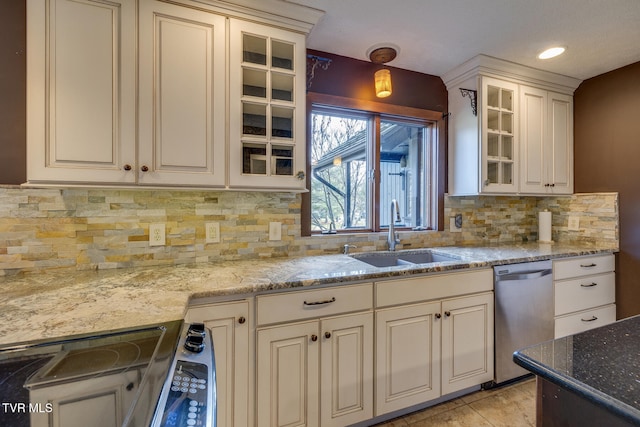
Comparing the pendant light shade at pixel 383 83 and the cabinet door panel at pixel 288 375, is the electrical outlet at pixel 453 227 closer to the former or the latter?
the pendant light shade at pixel 383 83

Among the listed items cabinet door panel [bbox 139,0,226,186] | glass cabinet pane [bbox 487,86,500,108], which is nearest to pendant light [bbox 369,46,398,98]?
glass cabinet pane [bbox 487,86,500,108]

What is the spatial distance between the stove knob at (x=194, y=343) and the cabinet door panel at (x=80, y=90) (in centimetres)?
89

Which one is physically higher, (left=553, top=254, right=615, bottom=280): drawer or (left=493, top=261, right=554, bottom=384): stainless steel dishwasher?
(left=553, top=254, right=615, bottom=280): drawer

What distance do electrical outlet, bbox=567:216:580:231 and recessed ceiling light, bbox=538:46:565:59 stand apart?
1449 mm

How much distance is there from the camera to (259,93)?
5.33 ft

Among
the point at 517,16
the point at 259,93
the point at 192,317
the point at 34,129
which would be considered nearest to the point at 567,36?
the point at 517,16

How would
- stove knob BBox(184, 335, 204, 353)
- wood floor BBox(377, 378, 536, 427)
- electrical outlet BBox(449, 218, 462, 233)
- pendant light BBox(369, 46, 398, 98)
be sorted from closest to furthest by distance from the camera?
Answer: 1. stove knob BBox(184, 335, 204, 353)
2. wood floor BBox(377, 378, 536, 427)
3. pendant light BBox(369, 46, 398, 98)
4. electrical outlet BBox(449, 218, 462, 233)

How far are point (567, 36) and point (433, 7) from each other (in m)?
1.02

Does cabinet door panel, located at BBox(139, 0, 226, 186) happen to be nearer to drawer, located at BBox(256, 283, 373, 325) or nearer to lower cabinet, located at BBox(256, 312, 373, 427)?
drawer, located at BBox(256, 283, 373, 325)

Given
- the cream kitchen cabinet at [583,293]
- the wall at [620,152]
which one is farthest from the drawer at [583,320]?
the wall at [620,152]

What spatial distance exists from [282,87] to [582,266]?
254cm

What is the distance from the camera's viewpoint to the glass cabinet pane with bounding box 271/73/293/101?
1664 millimetres

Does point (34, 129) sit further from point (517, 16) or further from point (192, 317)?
point (517, 16)

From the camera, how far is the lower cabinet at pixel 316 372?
136cm
